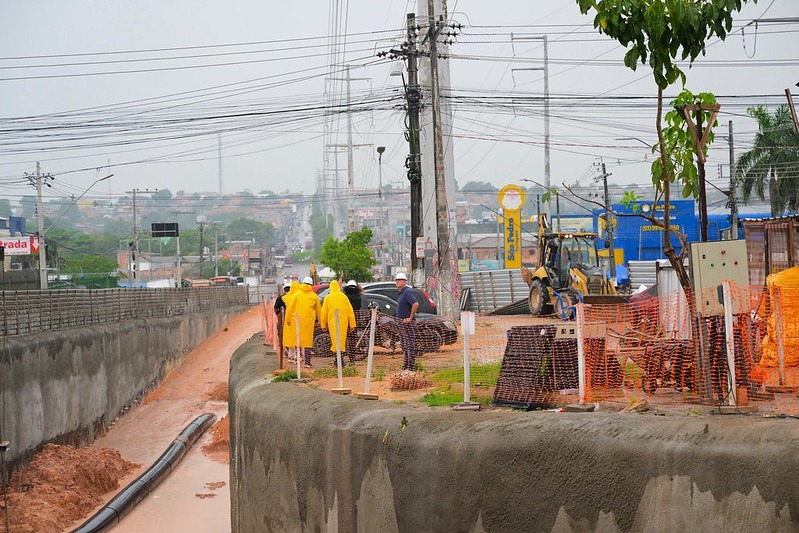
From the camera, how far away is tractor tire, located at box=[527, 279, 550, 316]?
101 ft

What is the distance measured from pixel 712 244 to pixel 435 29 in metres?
20.1

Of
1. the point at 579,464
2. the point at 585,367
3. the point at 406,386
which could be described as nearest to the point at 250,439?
the point at 406,386

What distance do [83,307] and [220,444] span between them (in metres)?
6.96

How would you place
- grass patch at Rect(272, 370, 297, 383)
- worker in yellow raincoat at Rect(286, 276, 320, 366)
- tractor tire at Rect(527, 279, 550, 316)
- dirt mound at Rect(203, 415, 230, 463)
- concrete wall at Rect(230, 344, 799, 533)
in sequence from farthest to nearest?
1. tractor tire at Rect(527, 279, 550, 316)
2. dirt mound at Rect(203, 415, 230, 463)
3. worker in yellow raincoat at Rect(286, 276, 320, 366)
4. grass patch at Rect(272, 370, 297, 383)
5. concrete wall at Rect(230, 344, 799, 533)

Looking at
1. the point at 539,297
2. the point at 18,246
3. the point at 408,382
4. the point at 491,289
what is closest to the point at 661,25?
the point at 408,382

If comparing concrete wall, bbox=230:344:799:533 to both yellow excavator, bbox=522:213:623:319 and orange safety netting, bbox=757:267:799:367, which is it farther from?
yellow excavator, bbox=522:213:623:319

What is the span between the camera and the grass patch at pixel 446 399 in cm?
1200

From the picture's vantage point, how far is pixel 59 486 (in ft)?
73.3

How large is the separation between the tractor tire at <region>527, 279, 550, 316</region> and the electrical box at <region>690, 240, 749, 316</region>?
2041cm

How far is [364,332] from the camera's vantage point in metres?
19.8

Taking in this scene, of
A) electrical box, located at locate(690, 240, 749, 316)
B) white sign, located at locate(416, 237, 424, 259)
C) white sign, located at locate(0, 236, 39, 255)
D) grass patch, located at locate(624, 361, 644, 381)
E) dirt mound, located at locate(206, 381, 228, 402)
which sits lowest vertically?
dirt mound, located at locate(206, 381, 228, 402)

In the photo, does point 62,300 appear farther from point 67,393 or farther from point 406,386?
point 406,386

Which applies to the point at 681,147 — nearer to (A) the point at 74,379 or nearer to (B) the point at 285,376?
(B) the point at 285,376

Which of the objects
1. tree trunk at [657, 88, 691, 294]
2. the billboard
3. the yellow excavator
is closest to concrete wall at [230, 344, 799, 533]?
tree trunk at [657, 88, 691, 294]
